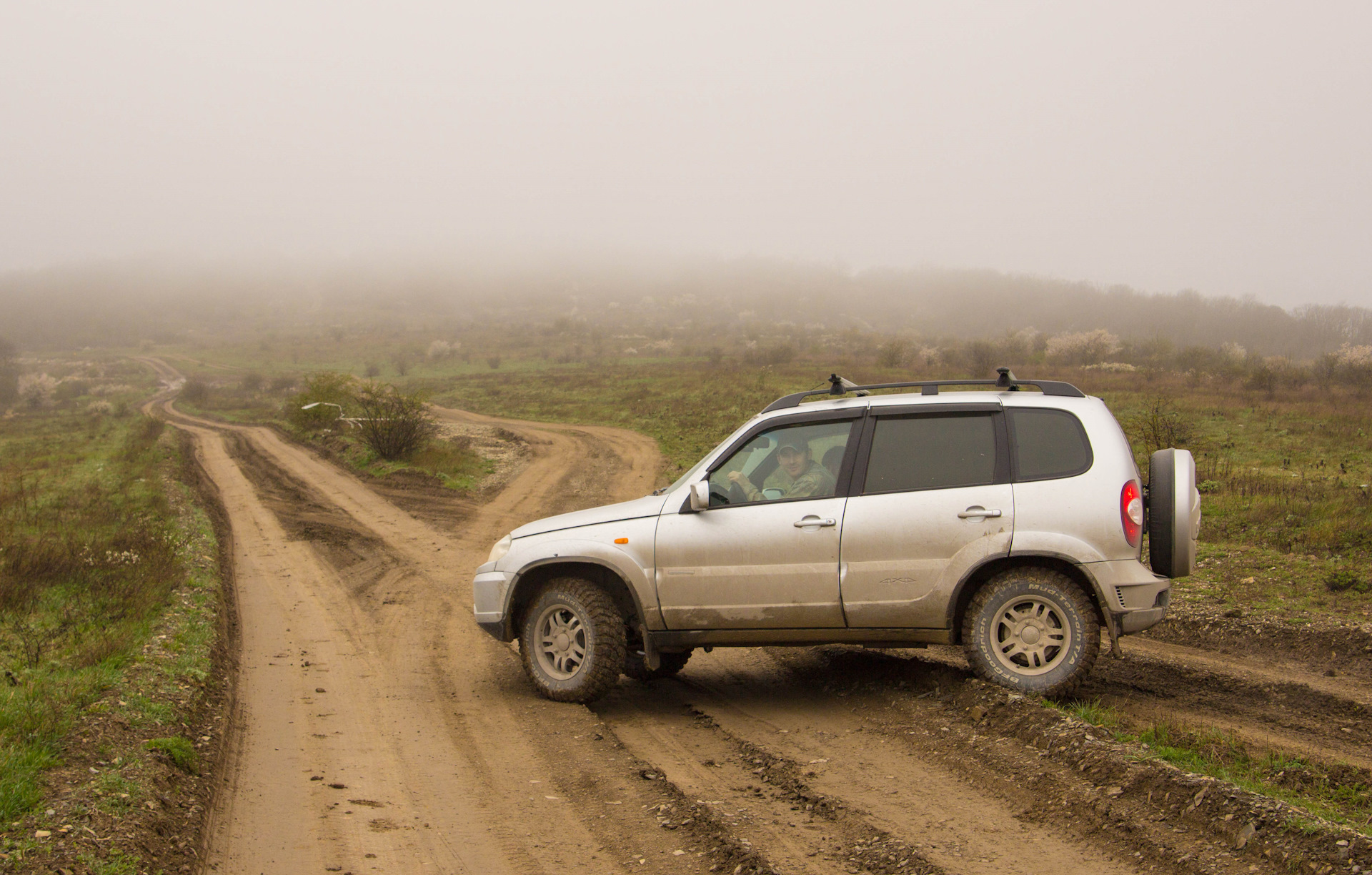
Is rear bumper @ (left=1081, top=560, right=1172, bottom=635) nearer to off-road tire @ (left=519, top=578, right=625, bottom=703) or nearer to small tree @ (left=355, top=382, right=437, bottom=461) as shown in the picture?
off-road tire @ (left=519, top=578, right=625, bottom=703)

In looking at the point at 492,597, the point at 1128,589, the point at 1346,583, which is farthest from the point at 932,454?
the point at 1346,583

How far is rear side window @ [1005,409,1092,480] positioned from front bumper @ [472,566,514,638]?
355 cm

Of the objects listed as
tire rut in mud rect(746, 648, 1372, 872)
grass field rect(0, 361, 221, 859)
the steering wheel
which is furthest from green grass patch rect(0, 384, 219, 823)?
tire rut in mud rect(746, 648, 1372, 872)

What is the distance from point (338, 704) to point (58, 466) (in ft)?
83.8

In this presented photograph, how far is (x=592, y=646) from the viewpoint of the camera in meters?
6.14

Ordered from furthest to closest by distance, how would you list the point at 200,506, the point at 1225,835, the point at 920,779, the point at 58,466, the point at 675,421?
the point at 675,421 → the point at 58,466 → the point at 200,506 → the point at 920,779 → the point at 1225,835

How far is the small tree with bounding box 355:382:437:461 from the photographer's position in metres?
23.8

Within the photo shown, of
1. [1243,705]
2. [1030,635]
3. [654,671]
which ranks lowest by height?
[654,671]

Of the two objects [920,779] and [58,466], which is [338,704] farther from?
[58,466]

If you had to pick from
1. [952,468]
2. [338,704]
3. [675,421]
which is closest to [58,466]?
[675,421]

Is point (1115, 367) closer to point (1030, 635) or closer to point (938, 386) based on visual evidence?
point (938, 386)

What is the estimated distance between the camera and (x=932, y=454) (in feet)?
18.7

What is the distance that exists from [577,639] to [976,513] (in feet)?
9.38

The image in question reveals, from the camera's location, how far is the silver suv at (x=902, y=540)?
5.36m
